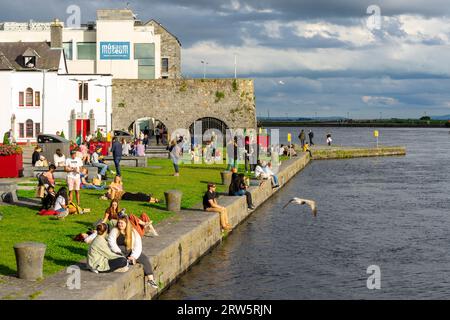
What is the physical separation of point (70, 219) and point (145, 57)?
59532 millimetres

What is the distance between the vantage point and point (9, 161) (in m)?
33.0

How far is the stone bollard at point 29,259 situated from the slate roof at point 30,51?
5141cm

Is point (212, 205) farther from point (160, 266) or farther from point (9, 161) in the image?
point (9, 161)

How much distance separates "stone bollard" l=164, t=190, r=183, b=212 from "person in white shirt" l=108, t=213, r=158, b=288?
8.37 metres

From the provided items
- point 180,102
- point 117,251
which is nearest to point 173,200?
point 117,251


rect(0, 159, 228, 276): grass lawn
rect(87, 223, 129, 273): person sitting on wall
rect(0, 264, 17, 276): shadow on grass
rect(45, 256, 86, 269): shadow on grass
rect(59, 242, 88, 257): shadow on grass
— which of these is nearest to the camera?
rect(0, 264, 17, 276): shadow on grass

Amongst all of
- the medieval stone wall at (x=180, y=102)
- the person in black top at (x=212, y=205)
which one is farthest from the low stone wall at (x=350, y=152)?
the person in black top at (x=212, y=205)

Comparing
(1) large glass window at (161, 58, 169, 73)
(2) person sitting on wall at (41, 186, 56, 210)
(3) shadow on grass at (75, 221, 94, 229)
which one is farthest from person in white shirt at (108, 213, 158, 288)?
(1) large glass window at (161, 58, 169, 73)

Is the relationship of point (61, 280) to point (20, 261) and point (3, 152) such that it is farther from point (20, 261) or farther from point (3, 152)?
point (3, 152)

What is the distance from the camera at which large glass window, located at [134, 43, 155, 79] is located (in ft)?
264

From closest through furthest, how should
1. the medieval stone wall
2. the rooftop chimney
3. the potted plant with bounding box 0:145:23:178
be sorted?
the potted plant with bounding box 0:145:23:178 < the rooftop chimney < the medieval stone wall

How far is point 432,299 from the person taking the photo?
19.4 metres

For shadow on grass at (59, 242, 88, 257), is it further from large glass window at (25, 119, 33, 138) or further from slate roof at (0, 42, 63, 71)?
slate roof at (0, 42, 63, 71)
